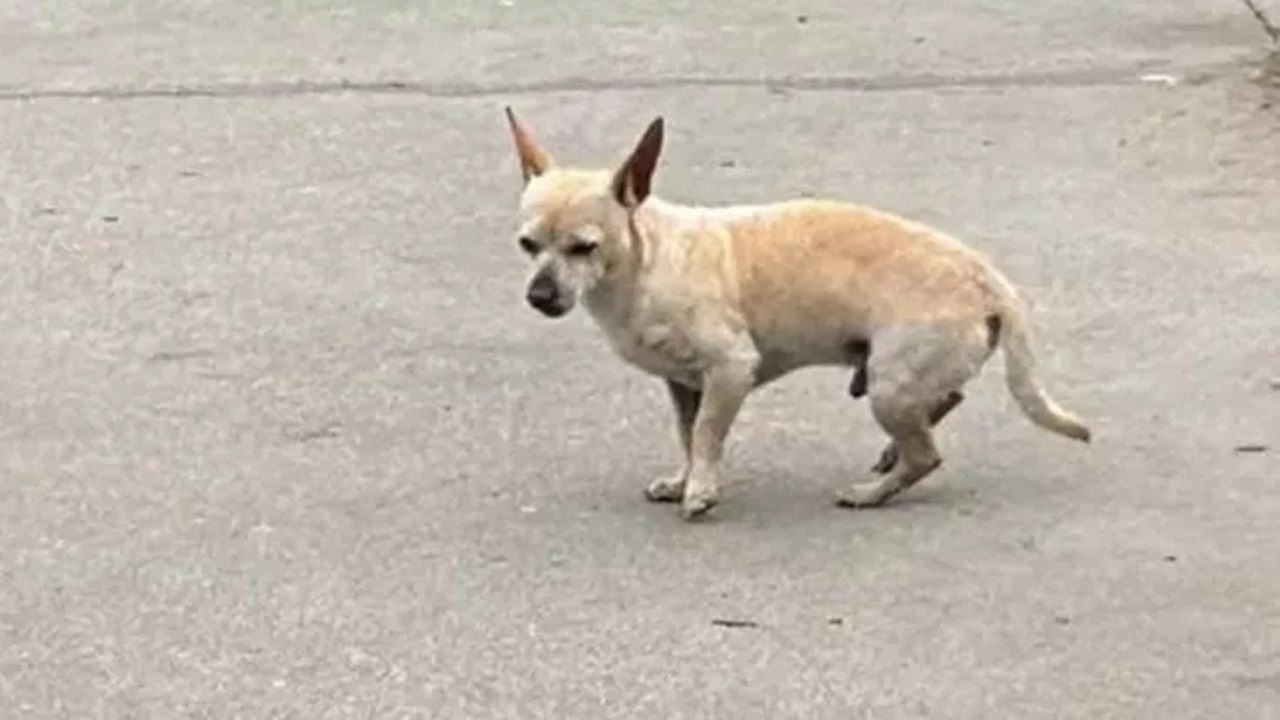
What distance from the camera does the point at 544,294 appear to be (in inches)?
245

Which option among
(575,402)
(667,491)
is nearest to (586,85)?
(575,402)

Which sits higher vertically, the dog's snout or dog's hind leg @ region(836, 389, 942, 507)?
the dog's snout

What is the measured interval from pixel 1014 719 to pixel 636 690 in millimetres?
627

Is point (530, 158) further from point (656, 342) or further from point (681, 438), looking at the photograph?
point (681, 438)

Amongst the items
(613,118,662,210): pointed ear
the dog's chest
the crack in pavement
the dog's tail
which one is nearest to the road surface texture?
the crack in pavement

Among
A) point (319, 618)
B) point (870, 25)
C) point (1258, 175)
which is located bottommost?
point (870, 25)

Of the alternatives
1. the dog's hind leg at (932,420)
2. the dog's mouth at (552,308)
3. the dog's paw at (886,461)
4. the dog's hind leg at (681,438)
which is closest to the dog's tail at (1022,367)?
the dog's hind leg at (932,420)

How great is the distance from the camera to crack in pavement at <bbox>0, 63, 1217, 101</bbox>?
10.4 metres

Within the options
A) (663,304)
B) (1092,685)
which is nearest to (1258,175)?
(663,304)

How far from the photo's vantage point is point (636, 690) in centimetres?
560

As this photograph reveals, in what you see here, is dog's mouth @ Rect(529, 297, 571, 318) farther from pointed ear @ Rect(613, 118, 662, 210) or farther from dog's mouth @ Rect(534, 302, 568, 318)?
pointed ear @ Rect(613, 118, 662, 210)

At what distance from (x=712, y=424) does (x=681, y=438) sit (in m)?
0.23

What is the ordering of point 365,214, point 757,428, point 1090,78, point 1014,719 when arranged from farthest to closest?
1. point 1090,78
2. point 365,214
3. point 757,428
4. point 1014,719

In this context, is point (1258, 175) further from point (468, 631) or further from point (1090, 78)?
point (468, 631)
